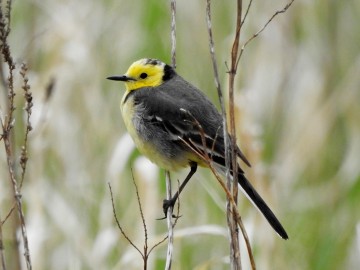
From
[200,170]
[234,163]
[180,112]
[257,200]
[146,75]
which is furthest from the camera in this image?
[200,170]

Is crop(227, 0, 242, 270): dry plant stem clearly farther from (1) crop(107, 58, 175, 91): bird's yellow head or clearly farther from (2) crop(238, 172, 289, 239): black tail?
(1) crop(107, 58, 175, 91): bird's yellow head

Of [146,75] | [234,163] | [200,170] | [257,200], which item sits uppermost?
[146,75]

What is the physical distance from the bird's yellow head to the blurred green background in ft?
1.55

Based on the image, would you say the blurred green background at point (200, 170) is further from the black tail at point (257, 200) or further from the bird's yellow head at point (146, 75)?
the black tail at point (257, 200)

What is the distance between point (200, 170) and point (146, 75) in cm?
114

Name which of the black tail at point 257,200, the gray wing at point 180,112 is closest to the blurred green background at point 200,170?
the gray wing at point 180,112

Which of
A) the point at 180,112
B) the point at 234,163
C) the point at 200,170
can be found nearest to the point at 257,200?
the point at 180,112

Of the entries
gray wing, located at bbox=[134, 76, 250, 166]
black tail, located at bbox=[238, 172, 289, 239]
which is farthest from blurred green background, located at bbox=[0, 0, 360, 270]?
black tail, located at bbox=[238, 172, 289, 239]

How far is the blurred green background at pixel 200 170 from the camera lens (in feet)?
15.6

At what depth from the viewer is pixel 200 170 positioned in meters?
5.43

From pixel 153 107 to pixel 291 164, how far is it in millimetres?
1579

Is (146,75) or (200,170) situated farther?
(200,170)

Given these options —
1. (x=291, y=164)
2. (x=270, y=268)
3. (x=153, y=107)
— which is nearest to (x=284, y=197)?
(x=291, y=164)

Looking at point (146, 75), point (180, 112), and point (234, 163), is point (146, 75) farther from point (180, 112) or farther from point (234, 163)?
point (234, 163)
